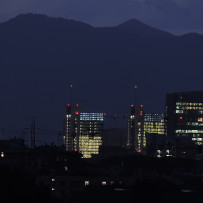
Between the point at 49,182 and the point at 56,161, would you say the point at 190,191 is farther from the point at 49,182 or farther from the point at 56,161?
the point at 56,161

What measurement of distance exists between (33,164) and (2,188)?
313 ft

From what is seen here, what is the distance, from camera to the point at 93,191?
112812mm

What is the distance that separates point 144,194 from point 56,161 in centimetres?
9934

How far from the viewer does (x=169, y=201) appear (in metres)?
105

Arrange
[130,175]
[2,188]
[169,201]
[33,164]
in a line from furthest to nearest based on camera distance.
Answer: [33,164] < [130,175] < [169,201] < [2,188]

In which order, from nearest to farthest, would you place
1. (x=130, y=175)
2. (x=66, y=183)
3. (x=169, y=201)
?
(x=169, y=201) → (x=66, y=183) → (x=130, y=175)

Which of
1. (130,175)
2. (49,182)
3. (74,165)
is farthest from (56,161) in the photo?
(49,182)

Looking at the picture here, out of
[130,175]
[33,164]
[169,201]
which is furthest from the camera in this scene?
[33,164]

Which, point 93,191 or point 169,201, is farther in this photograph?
point 93,191

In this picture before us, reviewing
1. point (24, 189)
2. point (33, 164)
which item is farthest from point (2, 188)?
point (33, 164)

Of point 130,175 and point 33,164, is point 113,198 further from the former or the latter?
point 33,164

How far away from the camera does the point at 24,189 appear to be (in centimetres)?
9794

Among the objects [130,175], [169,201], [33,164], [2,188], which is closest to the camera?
[2,188]

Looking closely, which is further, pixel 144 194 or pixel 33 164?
pixel 33 164
